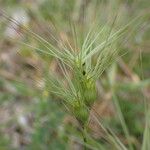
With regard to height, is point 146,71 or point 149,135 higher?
point 149,135

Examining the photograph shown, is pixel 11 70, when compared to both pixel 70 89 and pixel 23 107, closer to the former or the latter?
pixel 23 107

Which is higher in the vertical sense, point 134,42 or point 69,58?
point 69,58

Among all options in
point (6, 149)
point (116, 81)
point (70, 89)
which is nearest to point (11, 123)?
point (6, 149)

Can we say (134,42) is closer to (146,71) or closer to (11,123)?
(146,71)

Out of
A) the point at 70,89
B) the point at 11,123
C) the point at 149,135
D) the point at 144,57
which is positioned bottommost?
the point at 11,123

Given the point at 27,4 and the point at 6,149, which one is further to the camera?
the point at 27,4

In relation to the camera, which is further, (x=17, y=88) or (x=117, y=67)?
(x=117, y=67)

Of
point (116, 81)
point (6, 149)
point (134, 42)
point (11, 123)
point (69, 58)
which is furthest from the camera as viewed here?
point (134, 42)

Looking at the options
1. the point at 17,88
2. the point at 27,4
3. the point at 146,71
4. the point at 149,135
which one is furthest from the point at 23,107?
the point at 149,135

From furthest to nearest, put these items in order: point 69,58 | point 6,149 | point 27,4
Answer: point 27,4
point 6,149
point 69,58
